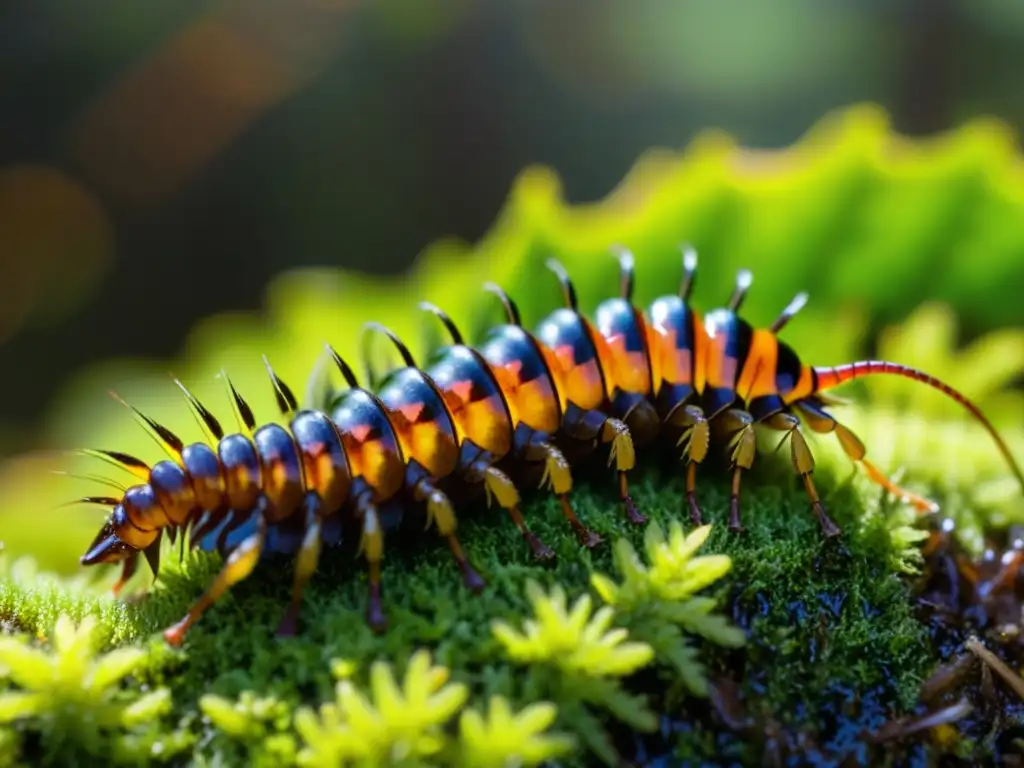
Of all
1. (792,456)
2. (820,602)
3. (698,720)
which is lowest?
(698,720)

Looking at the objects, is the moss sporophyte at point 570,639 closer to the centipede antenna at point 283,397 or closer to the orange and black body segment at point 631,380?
the orange and black body segment at point 631,380

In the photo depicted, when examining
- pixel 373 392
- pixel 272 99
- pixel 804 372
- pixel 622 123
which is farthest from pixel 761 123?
pixel 373 392

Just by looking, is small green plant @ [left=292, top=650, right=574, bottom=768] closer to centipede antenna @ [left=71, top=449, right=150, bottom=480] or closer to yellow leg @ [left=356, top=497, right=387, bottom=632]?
yellow leg @ [left=356, top=497, right=387, bottom=632]

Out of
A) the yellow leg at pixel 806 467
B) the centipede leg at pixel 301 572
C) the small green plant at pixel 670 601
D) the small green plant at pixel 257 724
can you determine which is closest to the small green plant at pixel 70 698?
the small green plant at pixel 257 724

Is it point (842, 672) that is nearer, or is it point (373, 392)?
point (842, 672)

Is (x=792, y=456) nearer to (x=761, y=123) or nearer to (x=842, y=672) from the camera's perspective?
(x=842, y=672)

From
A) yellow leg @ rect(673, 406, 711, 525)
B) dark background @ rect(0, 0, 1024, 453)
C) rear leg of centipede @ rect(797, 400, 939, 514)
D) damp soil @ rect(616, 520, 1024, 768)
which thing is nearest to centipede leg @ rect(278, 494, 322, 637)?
damp soil @ rect(616, 520, 1024, 768)

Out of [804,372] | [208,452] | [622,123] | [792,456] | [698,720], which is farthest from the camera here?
[622,123]

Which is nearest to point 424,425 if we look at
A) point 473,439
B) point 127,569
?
point 473,439
